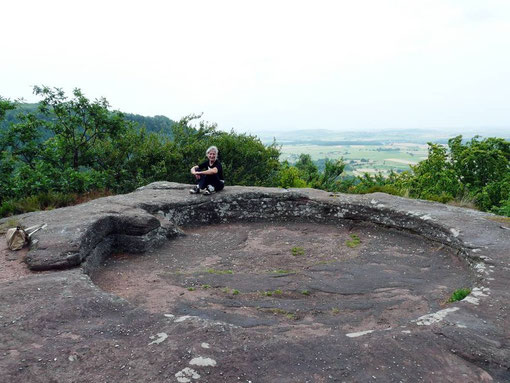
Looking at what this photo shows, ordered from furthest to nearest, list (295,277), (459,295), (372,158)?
(372,158) < (295,277) < (459,295)

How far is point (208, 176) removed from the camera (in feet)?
36.0

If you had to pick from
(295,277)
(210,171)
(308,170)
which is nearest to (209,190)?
(210,171)

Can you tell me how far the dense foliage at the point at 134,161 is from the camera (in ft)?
44.9

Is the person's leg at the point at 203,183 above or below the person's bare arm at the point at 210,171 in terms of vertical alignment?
below

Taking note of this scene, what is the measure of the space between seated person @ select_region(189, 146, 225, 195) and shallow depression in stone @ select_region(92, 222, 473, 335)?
1389 mm

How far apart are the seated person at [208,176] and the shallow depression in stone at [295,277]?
54.7 inches

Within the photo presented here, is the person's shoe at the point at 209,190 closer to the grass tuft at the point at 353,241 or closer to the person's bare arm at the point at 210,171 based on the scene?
the person's bare arm at the point at 210,171

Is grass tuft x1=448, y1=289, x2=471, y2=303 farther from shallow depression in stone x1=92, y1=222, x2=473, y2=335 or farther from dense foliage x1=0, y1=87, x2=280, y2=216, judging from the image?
dense foliage x1=0, y1=87, x2=280, y2=216

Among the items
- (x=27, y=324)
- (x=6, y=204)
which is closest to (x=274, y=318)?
(x=27, y=324)

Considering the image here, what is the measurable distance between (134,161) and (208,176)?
28.0 feet

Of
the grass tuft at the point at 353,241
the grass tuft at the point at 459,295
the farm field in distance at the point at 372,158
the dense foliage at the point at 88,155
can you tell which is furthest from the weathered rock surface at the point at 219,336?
the farm field in distance at the point at 372,158

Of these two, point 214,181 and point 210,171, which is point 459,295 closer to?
point 210,171

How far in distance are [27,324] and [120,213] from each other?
4286mm

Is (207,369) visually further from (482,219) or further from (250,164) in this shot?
(250,164)
